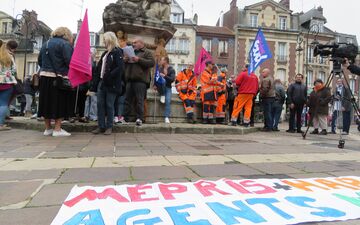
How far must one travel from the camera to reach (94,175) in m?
3.45

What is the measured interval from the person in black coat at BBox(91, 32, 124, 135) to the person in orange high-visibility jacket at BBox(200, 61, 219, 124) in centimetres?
336

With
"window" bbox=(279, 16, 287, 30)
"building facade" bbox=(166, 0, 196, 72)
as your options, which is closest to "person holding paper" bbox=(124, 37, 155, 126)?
"building facade" bbox=(166, 0, 196, 72)

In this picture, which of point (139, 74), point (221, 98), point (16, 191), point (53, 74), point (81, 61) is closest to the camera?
point (16, 191)

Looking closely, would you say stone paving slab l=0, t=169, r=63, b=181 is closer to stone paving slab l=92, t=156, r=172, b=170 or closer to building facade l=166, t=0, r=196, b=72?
stone paving slab l=92, t=156, r=172, b=170

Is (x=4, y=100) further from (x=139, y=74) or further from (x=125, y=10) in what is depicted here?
(x=125, y=10)

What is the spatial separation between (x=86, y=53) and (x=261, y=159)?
163 inches

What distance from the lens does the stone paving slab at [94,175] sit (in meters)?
3.27

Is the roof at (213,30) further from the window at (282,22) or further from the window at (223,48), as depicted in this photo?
the window at (282,22)

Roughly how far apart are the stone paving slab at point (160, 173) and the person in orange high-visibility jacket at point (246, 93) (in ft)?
20.7

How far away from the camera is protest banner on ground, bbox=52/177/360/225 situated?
2197 mm

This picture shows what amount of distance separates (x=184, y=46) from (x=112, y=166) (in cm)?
4024

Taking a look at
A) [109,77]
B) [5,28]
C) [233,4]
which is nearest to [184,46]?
[233,4]

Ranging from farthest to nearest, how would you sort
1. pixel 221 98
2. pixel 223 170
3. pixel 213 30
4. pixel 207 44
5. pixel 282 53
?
pixel 282 53 < pixel 213 30 < pixel 207 44 < pixel 221 98 < pixel 223 170

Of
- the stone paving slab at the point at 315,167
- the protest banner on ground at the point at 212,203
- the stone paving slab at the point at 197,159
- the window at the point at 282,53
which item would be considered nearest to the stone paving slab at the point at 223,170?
the stone paving slab at the point at 197,159
